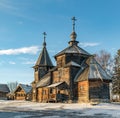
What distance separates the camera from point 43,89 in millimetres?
48250

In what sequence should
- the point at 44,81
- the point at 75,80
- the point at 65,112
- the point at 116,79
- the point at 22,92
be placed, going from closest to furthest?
the point at 65,112 → the point at 75,80 → the point at 44,81 → the point at 116,79 → the point at 22,92

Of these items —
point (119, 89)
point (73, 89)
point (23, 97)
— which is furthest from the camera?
point (23, 97)

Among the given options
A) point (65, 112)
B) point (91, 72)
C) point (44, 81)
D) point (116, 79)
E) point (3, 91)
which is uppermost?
point (91, 72)

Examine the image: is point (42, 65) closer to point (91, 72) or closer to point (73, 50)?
point (73, 50)

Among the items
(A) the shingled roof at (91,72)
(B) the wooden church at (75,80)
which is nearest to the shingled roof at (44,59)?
(B) the wooden church at (75,80)

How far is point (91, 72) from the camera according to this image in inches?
1567

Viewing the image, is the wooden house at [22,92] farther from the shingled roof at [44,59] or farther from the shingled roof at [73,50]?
the shingled roof at [73,50]

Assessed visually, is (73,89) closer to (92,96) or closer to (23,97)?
(92,96)

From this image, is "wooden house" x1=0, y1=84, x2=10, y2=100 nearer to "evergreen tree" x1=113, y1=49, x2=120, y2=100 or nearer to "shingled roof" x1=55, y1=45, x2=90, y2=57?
"shingled roof" x1=55, y1=45, x2=90, y2=57

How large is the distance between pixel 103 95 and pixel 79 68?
6675 millimetres

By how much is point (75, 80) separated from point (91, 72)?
332cm

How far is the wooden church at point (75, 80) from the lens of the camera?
127ft

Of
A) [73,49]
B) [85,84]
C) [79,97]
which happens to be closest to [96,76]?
[85,84]

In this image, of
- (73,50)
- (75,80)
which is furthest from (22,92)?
(75,80)
